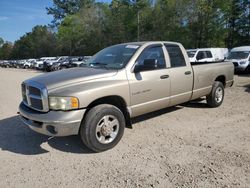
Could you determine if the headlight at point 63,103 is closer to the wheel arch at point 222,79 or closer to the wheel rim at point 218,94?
the wheel rim at point 218,94

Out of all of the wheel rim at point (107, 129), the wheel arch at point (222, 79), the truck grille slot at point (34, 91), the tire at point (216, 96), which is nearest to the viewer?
the truck grille slot at point (34, 91)

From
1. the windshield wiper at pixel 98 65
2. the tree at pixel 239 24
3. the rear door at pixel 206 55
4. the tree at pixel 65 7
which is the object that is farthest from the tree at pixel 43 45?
the windshield wiper at pixel 98 65

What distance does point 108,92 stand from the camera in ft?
13.4

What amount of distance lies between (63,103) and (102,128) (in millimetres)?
797

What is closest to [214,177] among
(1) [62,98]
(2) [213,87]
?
(1) [62,98]

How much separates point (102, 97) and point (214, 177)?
2060 millimetres

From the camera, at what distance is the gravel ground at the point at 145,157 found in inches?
129

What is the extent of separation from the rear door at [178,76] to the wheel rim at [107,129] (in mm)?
1611

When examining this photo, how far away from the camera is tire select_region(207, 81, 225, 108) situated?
21.4 feet

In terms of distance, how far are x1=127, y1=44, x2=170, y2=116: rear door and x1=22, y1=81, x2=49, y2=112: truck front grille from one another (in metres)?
1.49

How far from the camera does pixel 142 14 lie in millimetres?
38062

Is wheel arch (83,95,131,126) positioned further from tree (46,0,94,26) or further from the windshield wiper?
tree (46,0,94,26)

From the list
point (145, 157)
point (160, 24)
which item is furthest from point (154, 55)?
point (160, 24)

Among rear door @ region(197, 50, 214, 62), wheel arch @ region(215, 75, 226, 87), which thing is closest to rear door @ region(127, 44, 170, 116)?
wheel arch @ region(215, 75, 226, 87)
